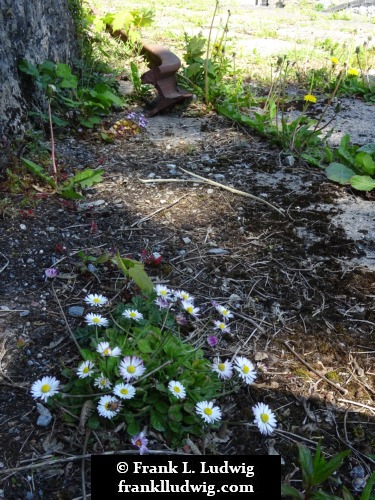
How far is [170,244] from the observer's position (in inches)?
95.8

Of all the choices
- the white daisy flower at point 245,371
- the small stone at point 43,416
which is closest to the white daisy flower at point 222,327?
the white daisy flower at point 245,371

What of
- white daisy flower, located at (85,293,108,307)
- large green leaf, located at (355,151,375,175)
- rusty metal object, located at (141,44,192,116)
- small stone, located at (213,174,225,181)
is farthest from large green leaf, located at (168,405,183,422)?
rusty metal object, located at (141,44,192,116)

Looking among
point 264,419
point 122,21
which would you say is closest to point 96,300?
point 264,419

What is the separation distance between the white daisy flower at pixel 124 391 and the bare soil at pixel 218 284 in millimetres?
132

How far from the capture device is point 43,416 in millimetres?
1579

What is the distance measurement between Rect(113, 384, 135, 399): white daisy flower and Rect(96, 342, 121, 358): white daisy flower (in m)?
0.10

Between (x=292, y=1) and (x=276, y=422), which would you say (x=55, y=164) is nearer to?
(x=276, y=422)

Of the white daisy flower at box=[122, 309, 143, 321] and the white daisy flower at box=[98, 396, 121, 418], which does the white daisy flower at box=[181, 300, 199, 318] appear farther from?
the white daisy flower at box=[98, 396, 121, 418]

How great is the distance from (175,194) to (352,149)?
1.13 meters

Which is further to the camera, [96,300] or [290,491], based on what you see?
[96,300]

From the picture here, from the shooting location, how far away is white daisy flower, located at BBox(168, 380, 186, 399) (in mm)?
1534

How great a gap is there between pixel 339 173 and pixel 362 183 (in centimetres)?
17

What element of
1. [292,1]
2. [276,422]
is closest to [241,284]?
[276,422]

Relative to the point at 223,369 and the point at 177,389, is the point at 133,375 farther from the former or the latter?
A: the point at 223,369
